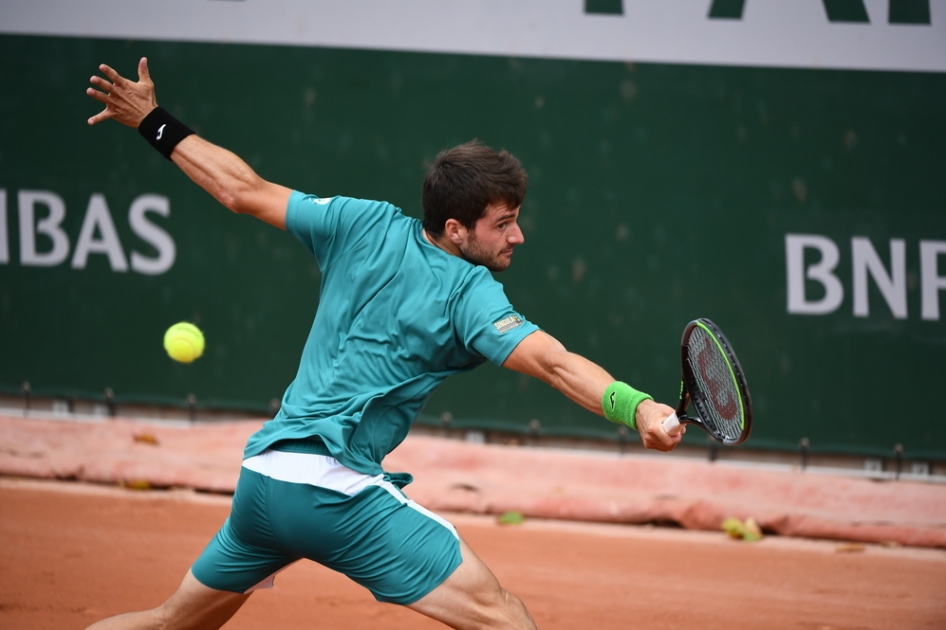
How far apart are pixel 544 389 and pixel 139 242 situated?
2.53m

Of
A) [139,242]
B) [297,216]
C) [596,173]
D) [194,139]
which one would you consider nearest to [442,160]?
[297,216]

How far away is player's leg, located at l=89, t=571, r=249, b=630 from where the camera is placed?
112 inches

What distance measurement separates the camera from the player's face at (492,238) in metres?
2.82

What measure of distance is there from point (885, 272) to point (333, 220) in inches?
147

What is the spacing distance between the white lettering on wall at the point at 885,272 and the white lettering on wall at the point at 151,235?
151 inches

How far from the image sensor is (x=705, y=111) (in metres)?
5.84

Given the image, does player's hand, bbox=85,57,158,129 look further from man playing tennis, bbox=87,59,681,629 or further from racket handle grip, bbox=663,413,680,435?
racket handle grip, bbox=663,413,680,435

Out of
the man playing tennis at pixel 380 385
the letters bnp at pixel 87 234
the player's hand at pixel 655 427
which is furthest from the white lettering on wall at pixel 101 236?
the player's hand at pixel 655 427

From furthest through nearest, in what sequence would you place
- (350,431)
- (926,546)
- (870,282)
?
1. (870,282)
2. (926,546)
3. (350,431)

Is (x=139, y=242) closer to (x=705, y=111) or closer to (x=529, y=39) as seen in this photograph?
(x=529, y=39)

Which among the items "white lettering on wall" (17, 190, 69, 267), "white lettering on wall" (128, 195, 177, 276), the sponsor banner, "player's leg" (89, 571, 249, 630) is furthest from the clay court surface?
the sponsor banner

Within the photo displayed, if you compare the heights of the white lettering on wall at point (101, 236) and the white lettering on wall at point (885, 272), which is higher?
the white lettering on wall at point (101, 236)

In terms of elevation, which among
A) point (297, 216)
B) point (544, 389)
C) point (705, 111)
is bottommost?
point (544, 389)

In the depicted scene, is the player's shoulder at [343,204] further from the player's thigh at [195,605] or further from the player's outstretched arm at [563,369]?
the player's thigh at [195,605]
